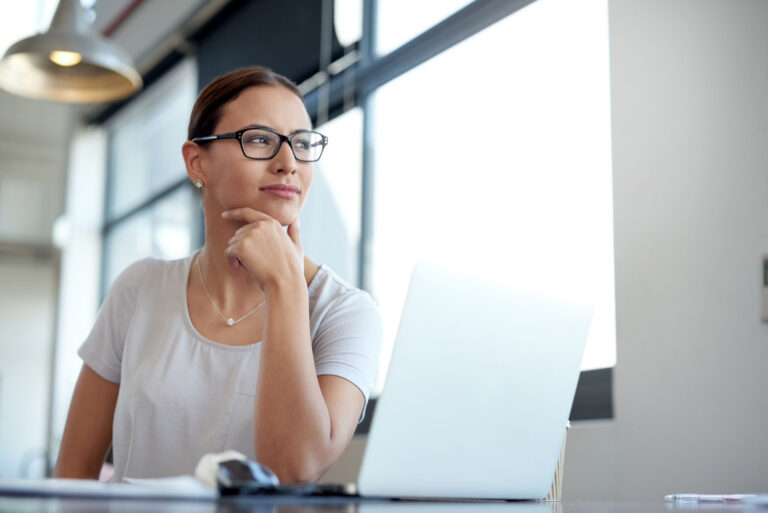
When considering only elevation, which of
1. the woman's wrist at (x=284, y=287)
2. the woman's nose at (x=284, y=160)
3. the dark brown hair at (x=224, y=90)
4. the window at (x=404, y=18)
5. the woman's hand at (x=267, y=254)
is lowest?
the woman's wrist at (x=284, y=287)

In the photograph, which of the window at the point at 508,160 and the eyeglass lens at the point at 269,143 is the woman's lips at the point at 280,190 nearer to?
the eyeglass lens at the point at 269,143

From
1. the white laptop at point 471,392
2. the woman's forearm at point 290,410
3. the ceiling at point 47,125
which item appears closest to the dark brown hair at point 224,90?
the woman's forearm at point 290,410

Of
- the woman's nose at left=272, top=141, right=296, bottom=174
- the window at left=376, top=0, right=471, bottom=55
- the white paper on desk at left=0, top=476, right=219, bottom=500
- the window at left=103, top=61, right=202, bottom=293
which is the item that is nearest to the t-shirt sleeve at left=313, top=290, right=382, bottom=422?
the woman's nose at left=272, top=141, right=296, bottom=174

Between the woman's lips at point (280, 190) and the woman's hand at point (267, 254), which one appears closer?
the woman's hand at point (267, 254)

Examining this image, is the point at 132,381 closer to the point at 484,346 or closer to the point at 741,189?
the point at 484,346

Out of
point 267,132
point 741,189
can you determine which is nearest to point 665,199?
point 741,189

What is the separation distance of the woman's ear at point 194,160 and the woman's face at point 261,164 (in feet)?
0.14

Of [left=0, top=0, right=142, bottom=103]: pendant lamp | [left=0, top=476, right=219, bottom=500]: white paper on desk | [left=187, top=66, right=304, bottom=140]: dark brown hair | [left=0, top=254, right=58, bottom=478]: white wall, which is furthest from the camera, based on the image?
[left=0, top=254, right=58, bottom=478]: white wall

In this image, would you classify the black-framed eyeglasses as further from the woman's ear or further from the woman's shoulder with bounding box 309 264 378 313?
the woman's shoulder with bounding box 309 264 378 313

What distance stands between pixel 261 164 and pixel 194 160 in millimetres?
201

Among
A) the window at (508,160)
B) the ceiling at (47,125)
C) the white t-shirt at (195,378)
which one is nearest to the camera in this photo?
the white t-shirt at (195,378)

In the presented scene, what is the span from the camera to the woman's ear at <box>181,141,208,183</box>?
171cm

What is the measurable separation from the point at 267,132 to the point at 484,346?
77 cm

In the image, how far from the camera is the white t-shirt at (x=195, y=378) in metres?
1.53
